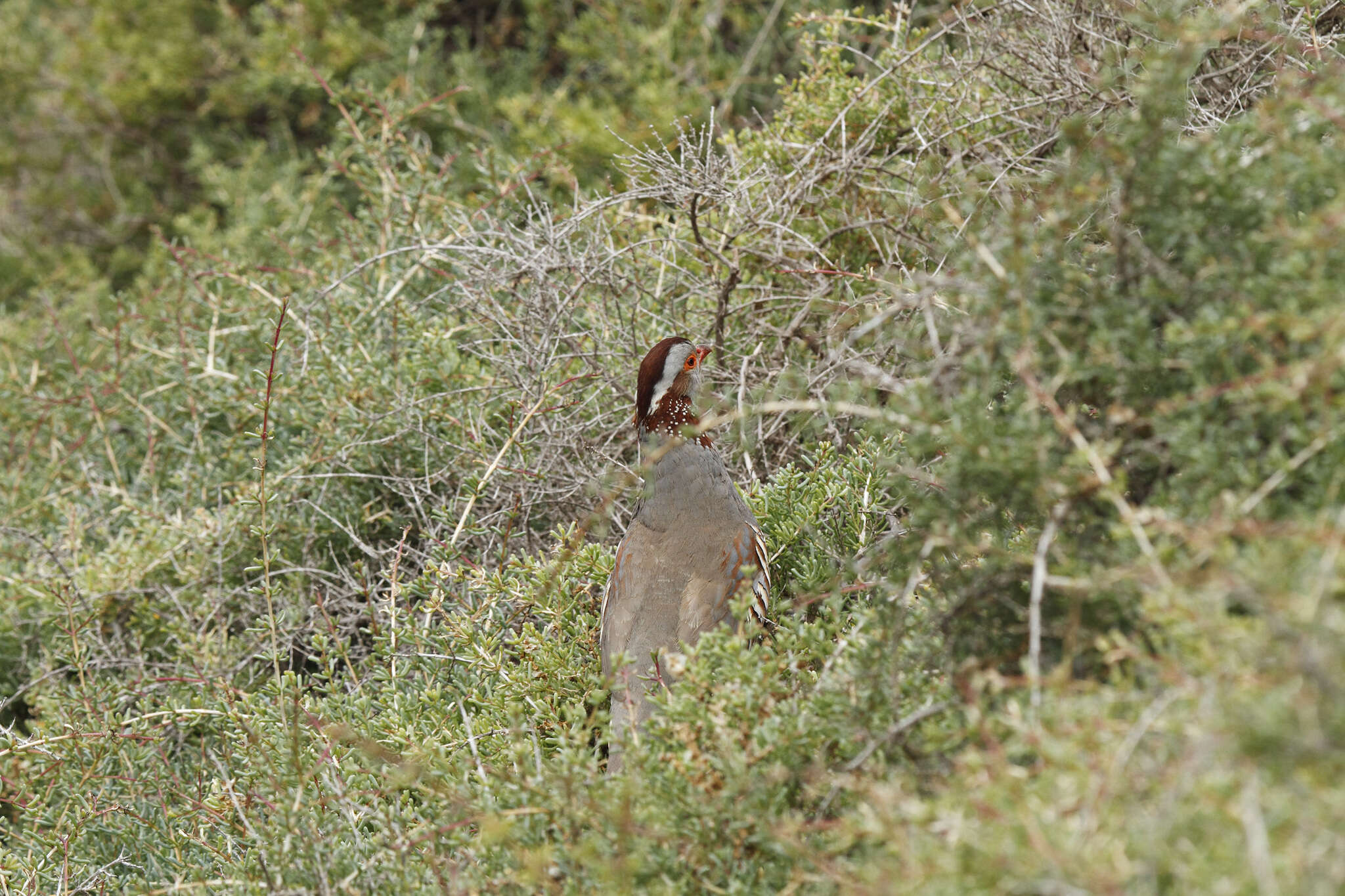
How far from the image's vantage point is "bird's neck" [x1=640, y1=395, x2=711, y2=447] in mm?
4332

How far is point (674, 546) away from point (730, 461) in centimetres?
89

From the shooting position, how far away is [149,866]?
11.9 feet

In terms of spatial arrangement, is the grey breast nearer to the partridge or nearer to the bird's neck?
the partridge

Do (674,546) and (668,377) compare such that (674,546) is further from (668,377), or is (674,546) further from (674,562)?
(668,377)

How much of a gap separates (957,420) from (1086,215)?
93 cm

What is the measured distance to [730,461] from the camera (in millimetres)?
4812

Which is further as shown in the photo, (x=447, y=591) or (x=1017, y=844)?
(x=447, y=591)

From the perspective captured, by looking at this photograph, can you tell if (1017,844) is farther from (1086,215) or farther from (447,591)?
(447,591)

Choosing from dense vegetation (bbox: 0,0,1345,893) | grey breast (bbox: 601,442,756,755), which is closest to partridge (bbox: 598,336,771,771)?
grey breast (bbox: 601,442,756,755)

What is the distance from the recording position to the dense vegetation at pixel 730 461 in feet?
6.23

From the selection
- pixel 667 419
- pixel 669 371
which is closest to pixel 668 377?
pixel 669 371

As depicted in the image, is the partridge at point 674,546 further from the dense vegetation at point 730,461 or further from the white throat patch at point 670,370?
the dense vegetation at point 730,461

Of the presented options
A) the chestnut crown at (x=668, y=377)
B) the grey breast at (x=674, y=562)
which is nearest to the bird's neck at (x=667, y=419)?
the chestnut crown at (x=668, y=377)

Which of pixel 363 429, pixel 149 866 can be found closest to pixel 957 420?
pixel 149 866
